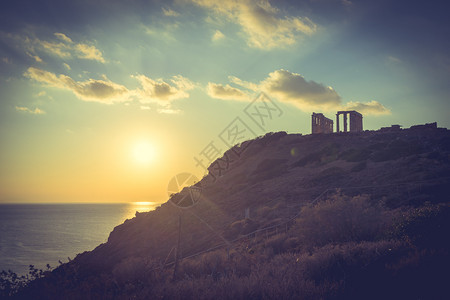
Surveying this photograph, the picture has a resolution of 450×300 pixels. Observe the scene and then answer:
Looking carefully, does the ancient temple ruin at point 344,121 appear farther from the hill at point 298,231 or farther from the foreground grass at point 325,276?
the foreground grass at point 325,276

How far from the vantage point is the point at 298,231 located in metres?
14.8

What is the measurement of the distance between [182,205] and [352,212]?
23.0 ft

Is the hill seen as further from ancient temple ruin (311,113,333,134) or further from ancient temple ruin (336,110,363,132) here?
ancient temple ruin (336,110,363,132)

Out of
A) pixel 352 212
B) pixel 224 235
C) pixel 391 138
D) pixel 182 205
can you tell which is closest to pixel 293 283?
pixel 182 205

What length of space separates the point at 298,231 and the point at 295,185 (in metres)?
21.0

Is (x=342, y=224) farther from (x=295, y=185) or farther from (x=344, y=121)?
(x=344, y=121)

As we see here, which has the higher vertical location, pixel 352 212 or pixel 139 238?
pixel 352 212

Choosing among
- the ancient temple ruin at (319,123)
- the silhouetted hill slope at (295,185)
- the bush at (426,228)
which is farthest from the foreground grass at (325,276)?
the ancient temple ruin at (319,123)

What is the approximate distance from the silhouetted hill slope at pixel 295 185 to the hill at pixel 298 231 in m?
0.17

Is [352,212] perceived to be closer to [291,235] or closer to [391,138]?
[291,235]

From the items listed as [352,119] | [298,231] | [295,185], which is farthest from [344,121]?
[298,231]

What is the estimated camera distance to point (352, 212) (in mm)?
13508

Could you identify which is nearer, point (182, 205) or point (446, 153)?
point (182, 205)

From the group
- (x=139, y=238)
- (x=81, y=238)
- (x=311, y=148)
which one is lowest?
(x=81, y=238)
